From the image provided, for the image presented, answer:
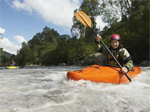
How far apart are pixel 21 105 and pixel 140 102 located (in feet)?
5.57

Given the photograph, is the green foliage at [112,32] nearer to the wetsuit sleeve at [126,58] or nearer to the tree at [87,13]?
the tree at [87,13]

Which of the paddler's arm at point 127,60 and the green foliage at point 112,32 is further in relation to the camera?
the green foliage at point 112,32

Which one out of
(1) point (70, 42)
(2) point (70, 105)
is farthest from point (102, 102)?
(1) point (70, 42)

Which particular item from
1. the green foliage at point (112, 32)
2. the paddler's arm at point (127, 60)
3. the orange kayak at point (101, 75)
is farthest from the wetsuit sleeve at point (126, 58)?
the green foliage at point (112, 32)

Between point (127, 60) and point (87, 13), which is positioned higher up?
point (87, 13)

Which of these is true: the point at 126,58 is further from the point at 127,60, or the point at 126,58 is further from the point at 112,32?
the point at 112,32

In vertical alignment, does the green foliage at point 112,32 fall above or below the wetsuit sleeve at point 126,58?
above

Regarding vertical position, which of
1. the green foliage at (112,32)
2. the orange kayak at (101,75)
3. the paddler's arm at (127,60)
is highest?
the green foliage at (112,32)

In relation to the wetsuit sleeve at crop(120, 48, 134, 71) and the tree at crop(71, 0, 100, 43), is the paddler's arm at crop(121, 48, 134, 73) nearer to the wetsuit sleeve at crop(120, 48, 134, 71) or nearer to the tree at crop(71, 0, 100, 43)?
the wetsuit sleeve at crop(120, 48, 134, 71)

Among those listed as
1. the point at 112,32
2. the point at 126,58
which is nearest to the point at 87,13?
the point at 112,32

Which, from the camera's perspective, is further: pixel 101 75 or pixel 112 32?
pixel 112 32

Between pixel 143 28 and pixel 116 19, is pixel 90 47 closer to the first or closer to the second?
pixel 116 19

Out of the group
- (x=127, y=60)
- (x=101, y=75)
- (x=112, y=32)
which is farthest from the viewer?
(x=112, y=32)

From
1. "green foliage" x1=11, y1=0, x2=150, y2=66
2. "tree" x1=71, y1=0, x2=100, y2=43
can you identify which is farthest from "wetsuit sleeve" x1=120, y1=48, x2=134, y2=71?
"tree" x1=71, y1=0, x2=100, y2=43
